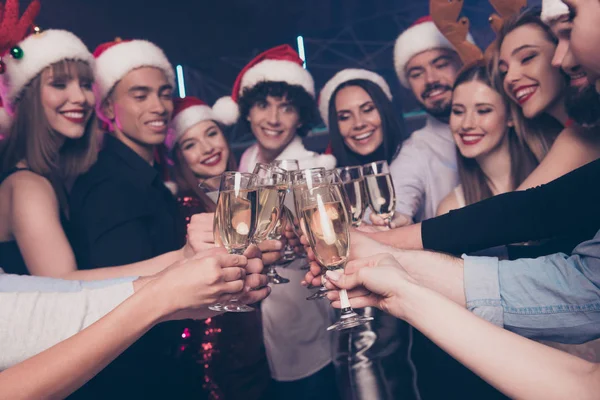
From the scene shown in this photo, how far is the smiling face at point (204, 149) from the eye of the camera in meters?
2.82

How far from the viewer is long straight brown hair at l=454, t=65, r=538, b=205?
223 cm

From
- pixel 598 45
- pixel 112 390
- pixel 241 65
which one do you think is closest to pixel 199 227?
pixel 112 390

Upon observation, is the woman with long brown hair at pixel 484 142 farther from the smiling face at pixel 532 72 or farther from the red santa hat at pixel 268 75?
the red santa hat at pixel 268 75

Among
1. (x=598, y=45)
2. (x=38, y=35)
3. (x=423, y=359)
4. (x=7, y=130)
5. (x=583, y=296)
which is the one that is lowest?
(x=423, y=359)

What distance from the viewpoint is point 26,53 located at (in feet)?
7.35

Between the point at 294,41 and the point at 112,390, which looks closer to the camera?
the point at 112,390

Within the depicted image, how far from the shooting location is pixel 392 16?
4.35 metres

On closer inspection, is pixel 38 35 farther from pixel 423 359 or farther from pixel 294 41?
pixel 294 41

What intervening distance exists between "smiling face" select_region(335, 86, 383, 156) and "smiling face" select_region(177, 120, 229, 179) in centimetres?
77

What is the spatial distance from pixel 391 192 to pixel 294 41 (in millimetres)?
3502

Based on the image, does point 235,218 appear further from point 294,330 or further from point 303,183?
point 294,330

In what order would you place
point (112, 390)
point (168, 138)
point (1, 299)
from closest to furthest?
point (1, 299) < point (112, 390) < point (168, 138)

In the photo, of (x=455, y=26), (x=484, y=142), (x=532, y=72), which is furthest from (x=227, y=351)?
(x=455, y=26)

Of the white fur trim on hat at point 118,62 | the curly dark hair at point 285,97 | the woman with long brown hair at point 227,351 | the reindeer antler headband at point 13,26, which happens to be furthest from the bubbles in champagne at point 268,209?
the curly dark hair at point 285,97
